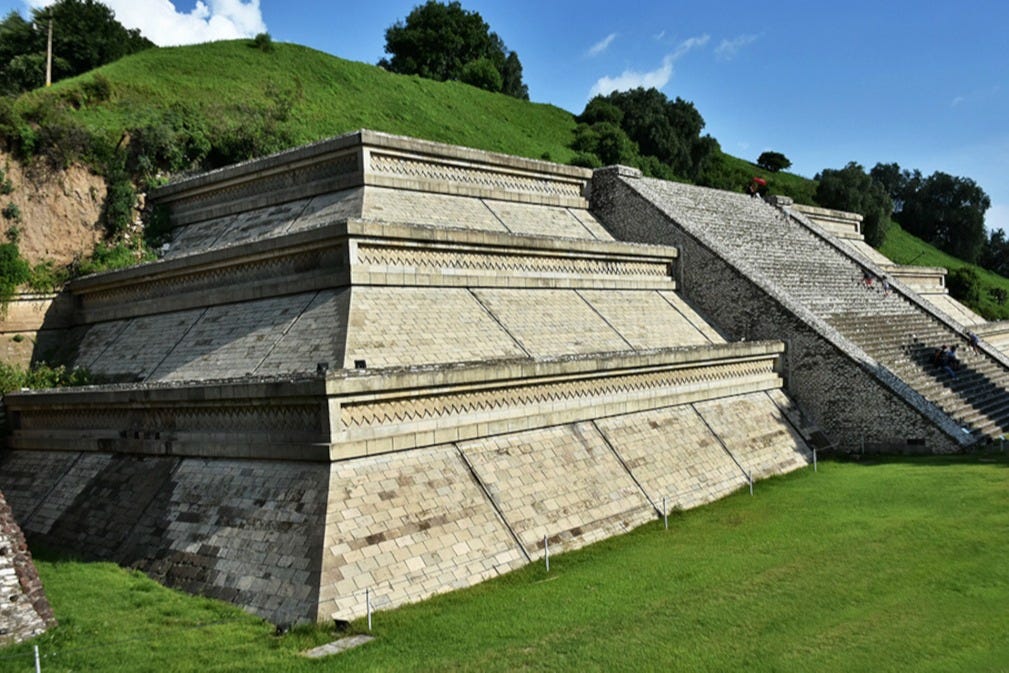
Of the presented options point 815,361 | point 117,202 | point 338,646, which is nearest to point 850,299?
point 815,361

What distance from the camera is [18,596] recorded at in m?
7.01

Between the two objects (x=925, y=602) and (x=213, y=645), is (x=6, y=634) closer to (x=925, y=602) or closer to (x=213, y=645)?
(x=213, y=645)

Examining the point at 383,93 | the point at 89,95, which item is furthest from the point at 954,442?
the point at 383,93

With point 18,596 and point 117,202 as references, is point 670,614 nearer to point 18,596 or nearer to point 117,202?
point 18,596

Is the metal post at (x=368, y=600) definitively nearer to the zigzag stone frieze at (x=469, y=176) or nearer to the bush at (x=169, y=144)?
the zigzag stone frieze at (x=469, y=176)

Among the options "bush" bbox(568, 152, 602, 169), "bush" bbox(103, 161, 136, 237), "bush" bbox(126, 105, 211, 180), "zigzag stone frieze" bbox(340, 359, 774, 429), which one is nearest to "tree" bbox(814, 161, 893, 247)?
"bush" bbox(568, 152, 602, 169)

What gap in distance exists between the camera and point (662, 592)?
7.64 meters

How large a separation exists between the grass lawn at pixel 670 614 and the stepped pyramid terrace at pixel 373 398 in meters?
0.53

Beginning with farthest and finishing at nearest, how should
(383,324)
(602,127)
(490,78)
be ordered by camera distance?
(490,78)
(602,127)
(383,324)

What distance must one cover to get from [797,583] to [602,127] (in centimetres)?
3508

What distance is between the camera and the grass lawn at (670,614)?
6.25 meters

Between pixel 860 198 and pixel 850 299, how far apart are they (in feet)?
102

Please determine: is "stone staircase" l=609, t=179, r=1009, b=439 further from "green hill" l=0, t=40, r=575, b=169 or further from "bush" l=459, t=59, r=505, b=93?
"bush" l=459, t=59, r=505, b=93

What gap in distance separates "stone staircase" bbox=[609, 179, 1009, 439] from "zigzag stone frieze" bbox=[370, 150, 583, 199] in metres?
2.05
